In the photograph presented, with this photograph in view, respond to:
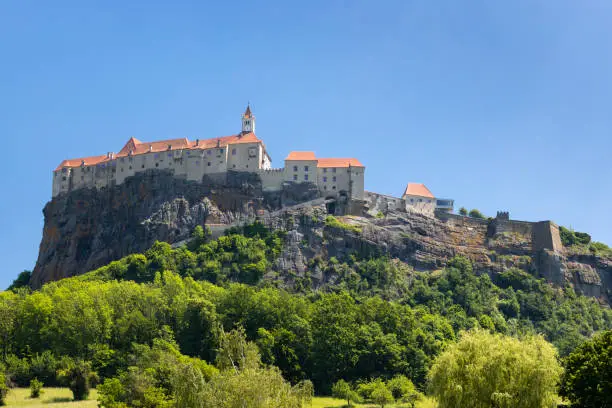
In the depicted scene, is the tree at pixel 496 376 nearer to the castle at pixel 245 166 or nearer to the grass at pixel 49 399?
the grass at pixel 49 399

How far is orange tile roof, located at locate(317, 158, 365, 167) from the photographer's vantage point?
122500 mm

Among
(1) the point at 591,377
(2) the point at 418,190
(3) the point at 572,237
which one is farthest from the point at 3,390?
(3) the point at 572,237

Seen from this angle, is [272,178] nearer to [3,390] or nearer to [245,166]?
[245,166]

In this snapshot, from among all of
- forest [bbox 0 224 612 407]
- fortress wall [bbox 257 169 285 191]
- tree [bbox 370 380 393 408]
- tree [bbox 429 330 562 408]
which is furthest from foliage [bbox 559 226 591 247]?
tree [bbox 429 330 562 408]

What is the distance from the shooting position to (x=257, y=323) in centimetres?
8450

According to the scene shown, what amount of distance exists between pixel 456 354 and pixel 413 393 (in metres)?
21.1

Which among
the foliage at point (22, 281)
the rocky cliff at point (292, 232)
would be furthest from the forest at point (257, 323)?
the foliage at point (22, 281)

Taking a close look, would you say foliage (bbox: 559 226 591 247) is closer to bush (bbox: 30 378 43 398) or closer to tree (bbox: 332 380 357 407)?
tree (bbox: 332 380 357 407)

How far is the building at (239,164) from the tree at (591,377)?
232 ft

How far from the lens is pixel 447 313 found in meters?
101

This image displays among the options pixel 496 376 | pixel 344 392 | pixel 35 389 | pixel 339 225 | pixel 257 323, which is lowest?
pixel 35 389

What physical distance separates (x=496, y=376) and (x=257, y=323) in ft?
128

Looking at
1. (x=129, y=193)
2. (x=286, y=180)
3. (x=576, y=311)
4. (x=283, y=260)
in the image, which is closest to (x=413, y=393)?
(x=283, y=260)

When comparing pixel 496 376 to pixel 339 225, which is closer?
pixel 496 376
